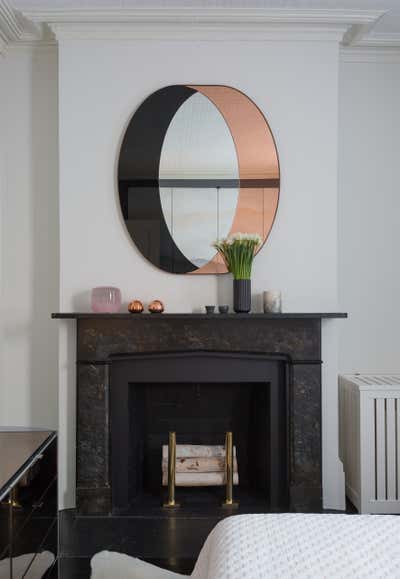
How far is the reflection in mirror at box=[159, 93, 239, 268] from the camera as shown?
121 inches

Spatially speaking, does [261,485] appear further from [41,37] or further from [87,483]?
[41,37]

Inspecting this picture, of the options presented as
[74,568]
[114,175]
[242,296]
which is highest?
[114,175]

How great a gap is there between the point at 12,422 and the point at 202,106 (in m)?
2.15

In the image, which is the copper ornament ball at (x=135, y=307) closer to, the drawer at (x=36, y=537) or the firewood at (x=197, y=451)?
the firewood at (x=197, y=451)

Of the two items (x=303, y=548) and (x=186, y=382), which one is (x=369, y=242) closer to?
(x=186, y=382)

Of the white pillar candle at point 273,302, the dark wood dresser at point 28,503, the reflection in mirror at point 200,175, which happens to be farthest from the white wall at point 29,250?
the white pillar candle at point 273,302

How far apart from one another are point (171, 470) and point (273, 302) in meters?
1.12

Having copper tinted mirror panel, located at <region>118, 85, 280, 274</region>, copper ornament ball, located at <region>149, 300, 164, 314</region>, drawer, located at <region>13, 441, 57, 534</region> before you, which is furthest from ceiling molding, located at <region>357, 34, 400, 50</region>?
drawer, located at <region>13, 441, 57, 534</region>

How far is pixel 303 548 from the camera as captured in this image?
1440 mm

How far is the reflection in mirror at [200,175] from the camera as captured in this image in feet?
10.1

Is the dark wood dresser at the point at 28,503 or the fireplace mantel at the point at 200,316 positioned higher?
the fireplace mantel at the point at 200,316

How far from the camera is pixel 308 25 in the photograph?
2.98 m

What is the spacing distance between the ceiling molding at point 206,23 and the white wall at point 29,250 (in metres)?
0.39

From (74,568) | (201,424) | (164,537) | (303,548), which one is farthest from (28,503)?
(201,424)
